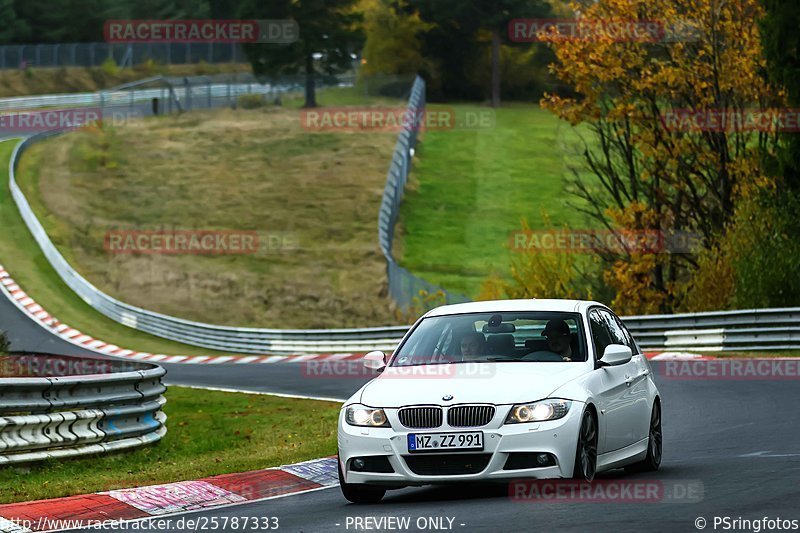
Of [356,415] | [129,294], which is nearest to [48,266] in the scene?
[129,294]

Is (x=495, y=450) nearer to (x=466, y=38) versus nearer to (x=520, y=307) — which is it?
(x=520, y=307)

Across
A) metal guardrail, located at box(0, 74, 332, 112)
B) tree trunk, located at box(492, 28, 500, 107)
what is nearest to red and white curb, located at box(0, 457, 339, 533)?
metal guardrail, located at box(0, 74, 332, 112)

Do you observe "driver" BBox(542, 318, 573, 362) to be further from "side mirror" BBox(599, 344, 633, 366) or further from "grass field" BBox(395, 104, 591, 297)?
"grass field" BBox(395, 104, 591, 297)

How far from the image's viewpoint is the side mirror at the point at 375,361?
1135 cm

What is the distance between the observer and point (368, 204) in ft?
208

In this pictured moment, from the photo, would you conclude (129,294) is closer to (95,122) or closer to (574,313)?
(95,122)

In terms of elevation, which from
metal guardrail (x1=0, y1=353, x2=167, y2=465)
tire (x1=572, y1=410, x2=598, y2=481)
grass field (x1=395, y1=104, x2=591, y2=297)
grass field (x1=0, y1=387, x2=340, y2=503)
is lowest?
grass field (x1=395, y1=104, x2=591, y2=297)

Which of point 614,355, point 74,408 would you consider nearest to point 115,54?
point 74,408

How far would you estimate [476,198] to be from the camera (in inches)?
2660

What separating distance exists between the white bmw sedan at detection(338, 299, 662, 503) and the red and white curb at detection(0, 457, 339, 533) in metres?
1.45

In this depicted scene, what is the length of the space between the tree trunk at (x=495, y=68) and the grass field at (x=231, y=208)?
1478 centimetres

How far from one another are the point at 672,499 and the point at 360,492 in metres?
2.24

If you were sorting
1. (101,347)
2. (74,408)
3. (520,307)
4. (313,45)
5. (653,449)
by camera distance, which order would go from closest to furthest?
(520,307), (653,449), (74,408), (101,347), (313,45)

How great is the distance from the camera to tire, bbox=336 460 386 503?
35.0ft
